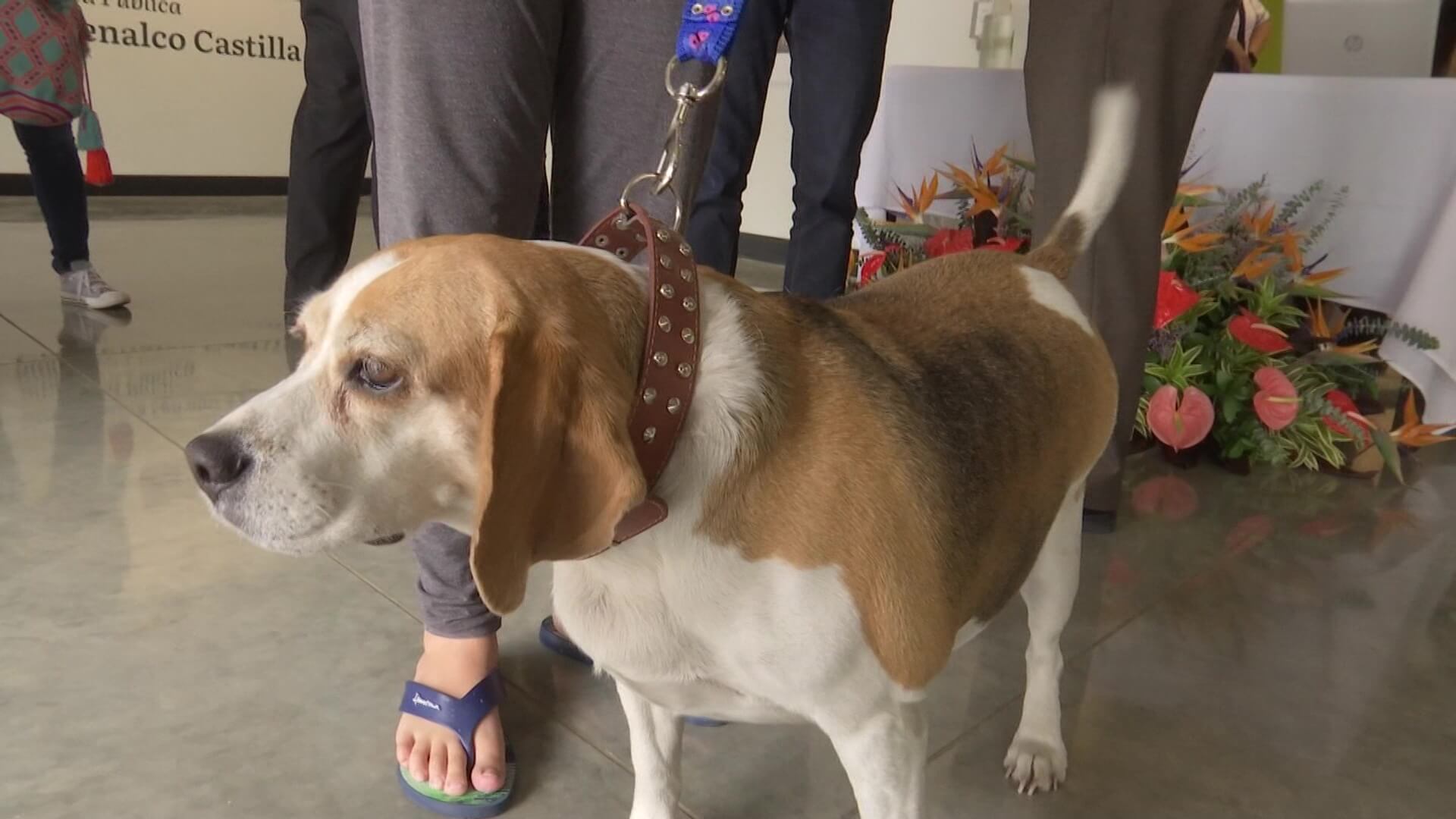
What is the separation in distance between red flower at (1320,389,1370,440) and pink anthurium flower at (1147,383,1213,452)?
1.05ft

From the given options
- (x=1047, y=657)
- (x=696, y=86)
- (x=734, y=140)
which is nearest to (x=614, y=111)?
(x=696, y=86)

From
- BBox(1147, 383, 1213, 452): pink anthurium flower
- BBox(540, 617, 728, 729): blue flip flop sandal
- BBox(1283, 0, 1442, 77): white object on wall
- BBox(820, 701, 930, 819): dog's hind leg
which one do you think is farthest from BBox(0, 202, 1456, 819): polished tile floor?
BBox(1283, 0, 1442, 77): white object on wall

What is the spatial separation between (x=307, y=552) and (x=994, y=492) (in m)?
0.69

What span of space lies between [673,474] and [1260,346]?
2.22 metres

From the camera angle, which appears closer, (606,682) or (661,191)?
(661,191)

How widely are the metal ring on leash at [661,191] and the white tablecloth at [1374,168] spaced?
2.00m

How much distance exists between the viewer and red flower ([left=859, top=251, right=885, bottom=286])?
295 centimetres

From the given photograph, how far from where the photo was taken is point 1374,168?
8.37 ft

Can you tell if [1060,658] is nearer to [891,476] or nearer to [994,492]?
[994,492]

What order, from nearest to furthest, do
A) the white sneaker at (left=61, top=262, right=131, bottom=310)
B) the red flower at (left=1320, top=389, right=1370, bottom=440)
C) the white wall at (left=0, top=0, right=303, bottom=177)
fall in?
the red flower at (left=1320, top=389, right=1370, bottom=440), the white sneaker at (left=61, top=262, right=131, bottom=310), the white wall at (left=0, top=0, right=303, bottom=177)

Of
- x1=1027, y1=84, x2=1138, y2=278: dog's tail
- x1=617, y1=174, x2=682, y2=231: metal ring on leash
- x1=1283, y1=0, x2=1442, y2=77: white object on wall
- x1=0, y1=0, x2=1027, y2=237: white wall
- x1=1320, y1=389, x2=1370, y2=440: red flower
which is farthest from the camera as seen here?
x1=0, y1=0, x2=1027, y2=237: white wall

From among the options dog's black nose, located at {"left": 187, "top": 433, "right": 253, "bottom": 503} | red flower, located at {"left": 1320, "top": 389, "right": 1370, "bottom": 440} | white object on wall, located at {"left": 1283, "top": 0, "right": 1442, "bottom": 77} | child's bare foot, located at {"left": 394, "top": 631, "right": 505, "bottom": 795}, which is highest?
white object on wall, located at {"left": 1283, "top": 0, "right": 1442, "bottom": 77}

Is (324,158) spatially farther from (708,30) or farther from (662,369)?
(662,369)

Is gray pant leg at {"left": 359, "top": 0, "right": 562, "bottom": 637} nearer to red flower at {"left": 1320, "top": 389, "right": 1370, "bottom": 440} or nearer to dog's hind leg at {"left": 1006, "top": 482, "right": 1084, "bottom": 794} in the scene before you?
dog's hind leg at {"left": 1006, "top": 482, "right": 1084, "bottom": 794}
